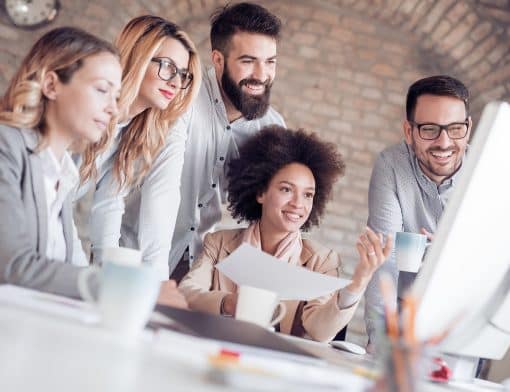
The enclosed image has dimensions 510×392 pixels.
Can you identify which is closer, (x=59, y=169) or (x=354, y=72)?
(x=59, y=169)

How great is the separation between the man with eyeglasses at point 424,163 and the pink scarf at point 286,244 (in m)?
0.30

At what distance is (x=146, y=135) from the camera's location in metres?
2.37

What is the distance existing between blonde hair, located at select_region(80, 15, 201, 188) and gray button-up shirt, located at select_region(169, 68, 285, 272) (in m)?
0.28

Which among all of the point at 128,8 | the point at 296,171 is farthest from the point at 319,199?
the point at 128,8

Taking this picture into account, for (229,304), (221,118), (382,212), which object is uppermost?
(221,118)

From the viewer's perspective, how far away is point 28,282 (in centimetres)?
139

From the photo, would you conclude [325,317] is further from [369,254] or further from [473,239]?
[473,239]

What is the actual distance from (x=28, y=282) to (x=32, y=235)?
0.15 metres

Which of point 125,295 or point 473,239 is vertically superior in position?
point 473,239

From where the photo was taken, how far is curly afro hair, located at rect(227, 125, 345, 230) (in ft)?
8.85

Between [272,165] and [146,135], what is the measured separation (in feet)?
1.67

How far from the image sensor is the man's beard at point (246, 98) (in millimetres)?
2744

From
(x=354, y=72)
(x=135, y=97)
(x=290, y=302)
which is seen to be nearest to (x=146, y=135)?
(x=135, y=97)

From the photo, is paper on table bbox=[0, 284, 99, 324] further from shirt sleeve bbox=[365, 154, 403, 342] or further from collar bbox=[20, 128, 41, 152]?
shirt sleeve bbox=[365, 154, 403, 342]
